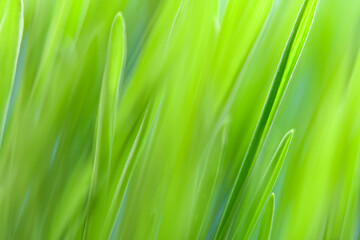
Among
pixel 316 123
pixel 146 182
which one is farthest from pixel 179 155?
pixel 316 123

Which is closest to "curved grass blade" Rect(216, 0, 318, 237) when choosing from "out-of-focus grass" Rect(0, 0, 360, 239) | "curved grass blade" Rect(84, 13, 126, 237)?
"out-of-focus grass" Rect(0, 0, 360, 239)

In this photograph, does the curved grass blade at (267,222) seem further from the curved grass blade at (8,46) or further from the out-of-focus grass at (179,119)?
the curved grass blade at (8,46)

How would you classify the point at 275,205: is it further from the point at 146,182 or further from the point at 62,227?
the point at 62,227

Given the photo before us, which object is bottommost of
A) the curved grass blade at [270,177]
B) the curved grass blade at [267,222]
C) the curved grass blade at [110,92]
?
the curved grass blade at [267,222]

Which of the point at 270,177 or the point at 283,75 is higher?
the point at 283,75

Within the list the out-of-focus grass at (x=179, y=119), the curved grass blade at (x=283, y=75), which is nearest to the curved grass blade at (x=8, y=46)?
the out-of-focus grass at (x=179, y=119)

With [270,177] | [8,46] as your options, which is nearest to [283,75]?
[270,177]

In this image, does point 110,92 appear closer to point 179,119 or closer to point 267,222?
point 179,119

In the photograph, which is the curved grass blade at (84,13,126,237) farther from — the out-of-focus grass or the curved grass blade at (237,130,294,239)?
the curved grass blade at (237,130,294,239)
